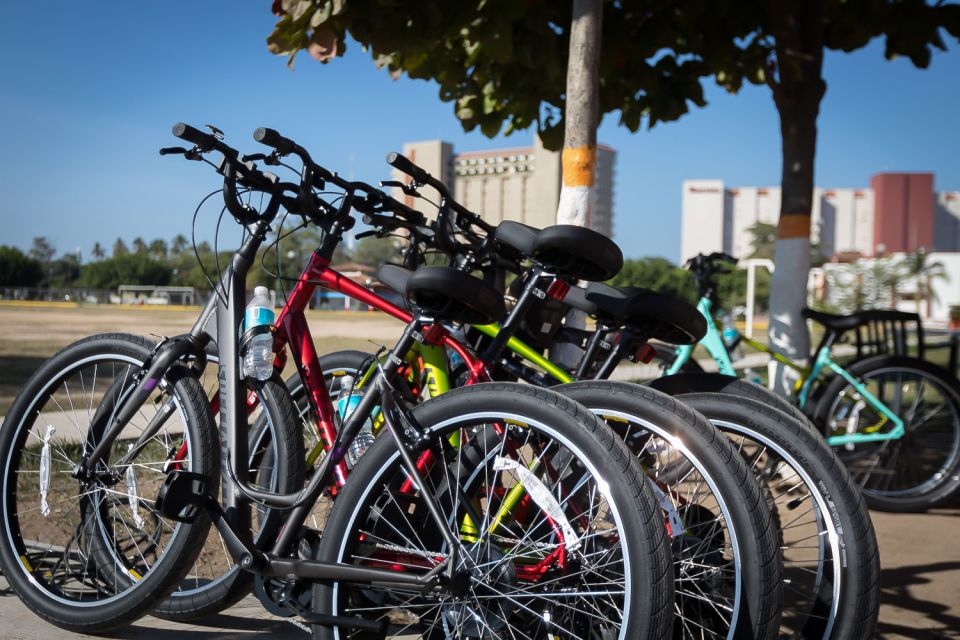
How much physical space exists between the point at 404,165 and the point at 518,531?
1202mm

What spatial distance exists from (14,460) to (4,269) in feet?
17.9

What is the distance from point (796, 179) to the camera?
17.9ft

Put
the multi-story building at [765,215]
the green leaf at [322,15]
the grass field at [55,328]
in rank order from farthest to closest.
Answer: the multi-story building at [765,215] < the grass field at [55,328] < the green leaf at [322,15]

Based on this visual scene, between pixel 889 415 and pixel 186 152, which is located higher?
pixel 186 152

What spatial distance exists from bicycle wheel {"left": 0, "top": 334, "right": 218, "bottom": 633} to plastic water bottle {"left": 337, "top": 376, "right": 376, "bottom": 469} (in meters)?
0.41

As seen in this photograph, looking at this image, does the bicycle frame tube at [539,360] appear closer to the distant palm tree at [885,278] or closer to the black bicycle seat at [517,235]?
Answer: the black bicycle seat at [517,235]

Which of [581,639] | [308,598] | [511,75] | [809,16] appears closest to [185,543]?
[308,598]

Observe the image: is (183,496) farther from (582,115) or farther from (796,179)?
(796,179)

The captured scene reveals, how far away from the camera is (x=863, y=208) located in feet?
508

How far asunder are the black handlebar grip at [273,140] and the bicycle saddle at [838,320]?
381 centimetres

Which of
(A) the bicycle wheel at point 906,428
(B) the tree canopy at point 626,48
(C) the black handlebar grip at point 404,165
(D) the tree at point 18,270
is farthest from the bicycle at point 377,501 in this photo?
(D) the tree at point 18,270

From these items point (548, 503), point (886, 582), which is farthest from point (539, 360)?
point (886, 582)

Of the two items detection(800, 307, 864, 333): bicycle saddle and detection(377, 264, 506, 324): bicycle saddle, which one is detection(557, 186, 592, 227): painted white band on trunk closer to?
detection(377, 264, 506, 324): bicycle saddle

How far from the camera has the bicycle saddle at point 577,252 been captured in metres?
2.30
